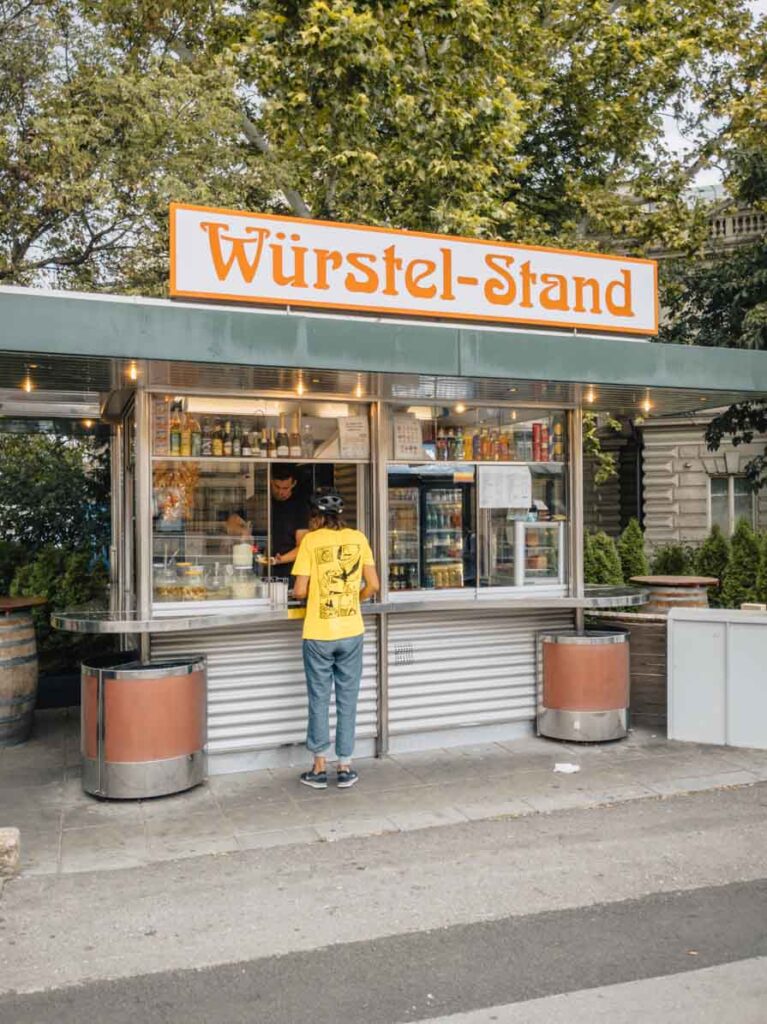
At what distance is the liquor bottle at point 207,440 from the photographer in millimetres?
6949

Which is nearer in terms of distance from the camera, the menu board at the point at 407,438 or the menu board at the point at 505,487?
the menu board at the point at 407,438

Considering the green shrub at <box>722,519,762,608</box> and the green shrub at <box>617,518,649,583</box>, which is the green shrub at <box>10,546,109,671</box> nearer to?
the green shrub at <box>617,518,649,583</box>

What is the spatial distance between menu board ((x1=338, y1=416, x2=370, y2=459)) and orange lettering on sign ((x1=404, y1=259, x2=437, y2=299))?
106cm

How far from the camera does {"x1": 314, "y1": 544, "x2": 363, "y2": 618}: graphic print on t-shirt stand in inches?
251

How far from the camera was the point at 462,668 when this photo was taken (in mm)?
7570

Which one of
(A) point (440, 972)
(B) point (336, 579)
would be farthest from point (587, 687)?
(A) point (440, 972)

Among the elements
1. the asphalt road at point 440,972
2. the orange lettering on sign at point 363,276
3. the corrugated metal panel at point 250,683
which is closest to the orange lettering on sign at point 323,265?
the orange lettering on sign at point 363,276

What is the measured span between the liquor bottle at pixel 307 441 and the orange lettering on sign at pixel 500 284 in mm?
1704

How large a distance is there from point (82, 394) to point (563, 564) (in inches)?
171

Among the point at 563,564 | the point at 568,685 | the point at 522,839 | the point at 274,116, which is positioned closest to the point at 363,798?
the point at 522,839

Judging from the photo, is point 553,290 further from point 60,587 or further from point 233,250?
point 60,587

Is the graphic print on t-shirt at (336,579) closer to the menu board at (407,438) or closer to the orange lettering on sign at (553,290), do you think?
the menu board at (407,438)

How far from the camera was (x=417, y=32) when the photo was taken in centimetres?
1366

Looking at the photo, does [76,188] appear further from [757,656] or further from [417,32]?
[757,656]
